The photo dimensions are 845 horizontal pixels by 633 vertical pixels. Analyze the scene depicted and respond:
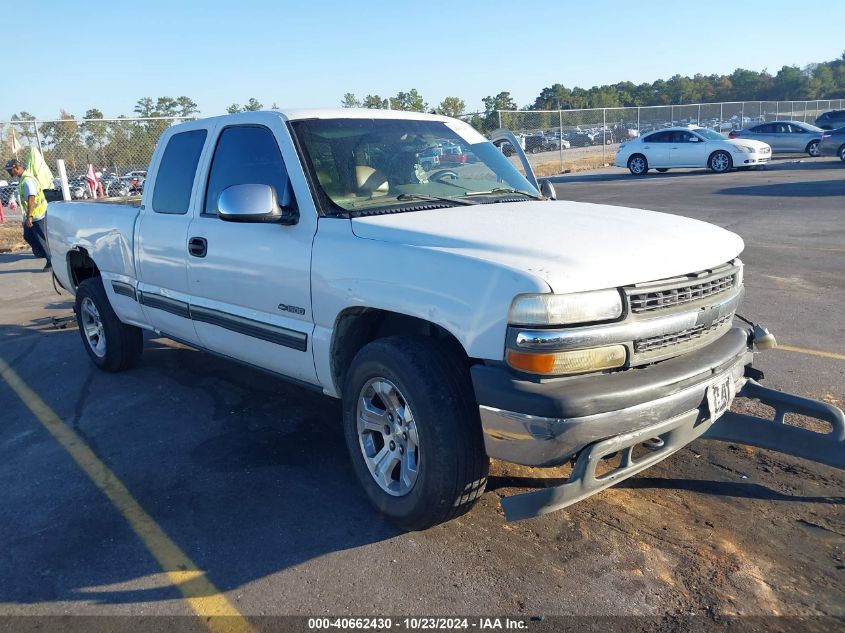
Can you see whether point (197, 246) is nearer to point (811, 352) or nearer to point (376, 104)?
point (811, 352)

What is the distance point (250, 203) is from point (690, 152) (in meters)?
23.4

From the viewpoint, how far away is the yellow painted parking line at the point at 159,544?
117 inches

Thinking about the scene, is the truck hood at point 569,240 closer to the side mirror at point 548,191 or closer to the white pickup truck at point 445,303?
the white pickup truck at point 445,303

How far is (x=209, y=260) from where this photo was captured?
452 cm

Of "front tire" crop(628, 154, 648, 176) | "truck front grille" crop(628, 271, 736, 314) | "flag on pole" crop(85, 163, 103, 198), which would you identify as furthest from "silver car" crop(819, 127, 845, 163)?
"truck front grille" crop(628, 271, 736, 314)

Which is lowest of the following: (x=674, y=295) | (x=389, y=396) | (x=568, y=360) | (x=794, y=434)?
(x=794, y=434)

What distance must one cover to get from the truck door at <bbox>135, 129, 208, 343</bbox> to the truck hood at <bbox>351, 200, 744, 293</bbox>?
5.74 ft

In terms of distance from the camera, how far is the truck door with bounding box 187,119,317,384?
12.9ft

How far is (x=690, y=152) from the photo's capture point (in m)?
24.4

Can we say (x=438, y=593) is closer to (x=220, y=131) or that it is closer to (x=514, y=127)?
(x=220, y=131)

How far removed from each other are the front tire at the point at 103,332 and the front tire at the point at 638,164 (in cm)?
2245

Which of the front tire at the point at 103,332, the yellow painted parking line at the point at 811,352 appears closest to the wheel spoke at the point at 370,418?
the front tire at the point at 103,332

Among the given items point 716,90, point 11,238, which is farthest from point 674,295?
point 716,90

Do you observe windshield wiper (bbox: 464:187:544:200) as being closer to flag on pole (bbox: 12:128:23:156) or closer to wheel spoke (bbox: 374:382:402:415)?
wheel spoke (bbox: 374:382:402:415)
